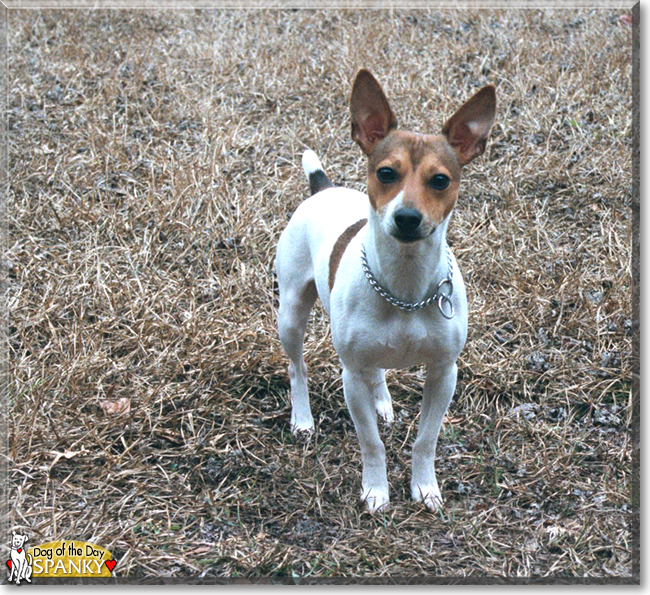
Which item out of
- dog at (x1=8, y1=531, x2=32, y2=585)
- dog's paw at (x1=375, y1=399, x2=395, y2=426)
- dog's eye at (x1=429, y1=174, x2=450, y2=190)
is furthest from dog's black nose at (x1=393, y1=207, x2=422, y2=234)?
dog at (x1=8, y1=531, x2=32, y2=585)

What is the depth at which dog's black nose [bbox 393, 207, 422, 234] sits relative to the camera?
2738mm

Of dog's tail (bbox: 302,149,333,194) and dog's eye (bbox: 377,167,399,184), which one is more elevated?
dog's eye (bbox: 377,167,399,184)

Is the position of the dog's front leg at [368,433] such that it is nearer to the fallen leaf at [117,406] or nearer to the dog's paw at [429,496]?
the dog's paw at [429,496]

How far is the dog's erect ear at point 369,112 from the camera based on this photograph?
9.86 feet

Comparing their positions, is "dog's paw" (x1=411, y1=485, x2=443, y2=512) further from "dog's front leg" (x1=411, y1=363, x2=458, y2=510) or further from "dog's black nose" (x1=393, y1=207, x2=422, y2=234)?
"dog's black nose" (x1=393, y1=207, x2=422, y2=234)

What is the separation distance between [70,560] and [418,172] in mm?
2097

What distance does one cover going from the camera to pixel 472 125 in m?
3.03

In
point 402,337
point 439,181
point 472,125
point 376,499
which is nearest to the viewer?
point 439,181

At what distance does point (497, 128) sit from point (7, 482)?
182 inches

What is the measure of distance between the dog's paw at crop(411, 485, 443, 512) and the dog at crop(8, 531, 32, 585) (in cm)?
167

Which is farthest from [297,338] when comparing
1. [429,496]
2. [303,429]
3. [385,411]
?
[429,496]

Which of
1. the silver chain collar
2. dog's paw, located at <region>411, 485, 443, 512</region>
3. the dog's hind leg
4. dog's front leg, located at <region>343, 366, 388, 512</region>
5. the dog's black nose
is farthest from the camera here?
the dog's hind leg

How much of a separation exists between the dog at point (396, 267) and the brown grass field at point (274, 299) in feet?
1.48

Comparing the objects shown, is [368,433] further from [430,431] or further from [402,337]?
[402,337]
